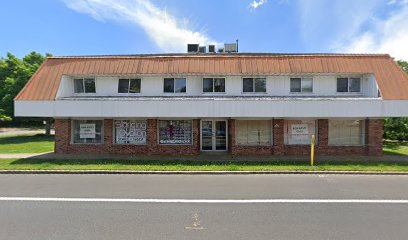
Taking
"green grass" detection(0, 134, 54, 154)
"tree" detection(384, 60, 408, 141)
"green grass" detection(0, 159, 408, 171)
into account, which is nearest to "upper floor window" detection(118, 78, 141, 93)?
"green grass" detection(0, 159, 408, 171)

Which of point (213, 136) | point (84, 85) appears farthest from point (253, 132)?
point (84, 85)

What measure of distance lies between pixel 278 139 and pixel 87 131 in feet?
34.1

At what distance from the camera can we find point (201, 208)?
22.2 ft

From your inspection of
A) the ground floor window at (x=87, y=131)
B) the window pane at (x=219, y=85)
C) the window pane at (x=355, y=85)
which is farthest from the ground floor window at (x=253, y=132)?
the ground floor window at (x=87, y=131)

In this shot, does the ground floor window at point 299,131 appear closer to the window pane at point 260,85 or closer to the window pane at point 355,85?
the window pane at point 260,85

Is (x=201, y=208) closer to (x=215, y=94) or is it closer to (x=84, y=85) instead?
(x=215, y=94)

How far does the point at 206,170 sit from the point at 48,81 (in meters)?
10.2

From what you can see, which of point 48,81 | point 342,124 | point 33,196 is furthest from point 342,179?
point 48,81

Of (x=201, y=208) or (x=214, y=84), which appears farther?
(x=214, y=84)

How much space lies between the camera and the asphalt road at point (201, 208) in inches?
208

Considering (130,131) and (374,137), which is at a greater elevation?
(130,131)

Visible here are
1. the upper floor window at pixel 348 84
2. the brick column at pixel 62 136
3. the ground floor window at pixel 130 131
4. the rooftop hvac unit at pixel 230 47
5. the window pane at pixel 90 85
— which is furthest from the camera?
the rooftop hvac unit at pixel 230 47

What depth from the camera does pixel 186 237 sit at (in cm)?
505

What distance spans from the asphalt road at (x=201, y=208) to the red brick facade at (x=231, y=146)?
15.5 ft
